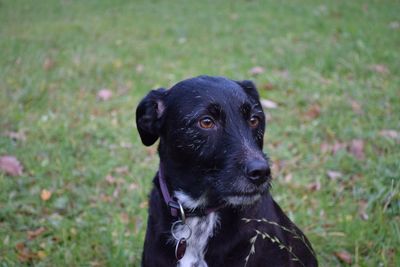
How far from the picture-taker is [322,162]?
16.1 feet

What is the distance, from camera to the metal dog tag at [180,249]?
105 inches

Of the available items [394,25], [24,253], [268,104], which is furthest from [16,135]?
[394,25]

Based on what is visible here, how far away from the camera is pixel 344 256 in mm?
3564

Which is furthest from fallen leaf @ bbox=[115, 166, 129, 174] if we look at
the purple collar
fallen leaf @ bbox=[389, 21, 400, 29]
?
fallen leaf @ bbox=[389, 21, 400, 29]

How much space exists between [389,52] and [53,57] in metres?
5.61

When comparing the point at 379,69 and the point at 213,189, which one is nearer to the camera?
the point at 213,189

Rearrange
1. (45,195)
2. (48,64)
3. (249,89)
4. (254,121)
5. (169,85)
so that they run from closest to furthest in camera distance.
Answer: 1. (254,121)
2. (249,89)
3. (45,195)
4. (169,85)
5. (48,64)

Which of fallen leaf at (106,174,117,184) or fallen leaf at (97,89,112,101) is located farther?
fallen leaf at (97,89,112,101)

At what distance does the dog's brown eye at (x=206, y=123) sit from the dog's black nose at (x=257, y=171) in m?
0.36

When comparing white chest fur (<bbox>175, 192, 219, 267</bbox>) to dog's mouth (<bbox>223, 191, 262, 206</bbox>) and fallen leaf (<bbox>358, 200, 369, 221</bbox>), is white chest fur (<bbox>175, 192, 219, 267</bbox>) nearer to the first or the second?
dog's mouth (<bbox>223, 191, 262, 206</bbox>)

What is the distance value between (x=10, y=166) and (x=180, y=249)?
107 inches

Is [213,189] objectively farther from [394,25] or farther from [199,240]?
[394,25]

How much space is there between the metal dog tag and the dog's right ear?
0.73 meters

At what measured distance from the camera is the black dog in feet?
8.50
